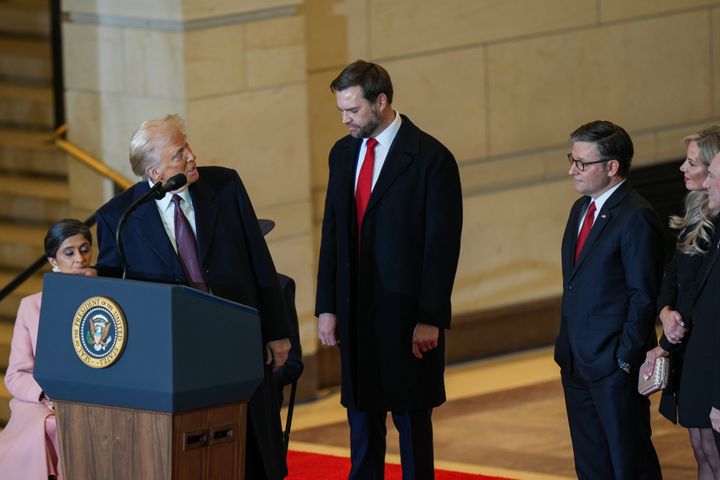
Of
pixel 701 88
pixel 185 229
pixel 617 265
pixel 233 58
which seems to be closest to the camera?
pixel 185 229

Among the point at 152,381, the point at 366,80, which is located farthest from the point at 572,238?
the point at 152,381

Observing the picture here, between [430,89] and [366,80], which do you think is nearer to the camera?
[366,80]

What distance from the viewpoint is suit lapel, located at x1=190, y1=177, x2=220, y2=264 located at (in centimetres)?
517

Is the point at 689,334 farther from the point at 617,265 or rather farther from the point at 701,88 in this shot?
the point at 701,88

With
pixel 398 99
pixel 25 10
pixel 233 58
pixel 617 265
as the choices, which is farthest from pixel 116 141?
pixel 617 265

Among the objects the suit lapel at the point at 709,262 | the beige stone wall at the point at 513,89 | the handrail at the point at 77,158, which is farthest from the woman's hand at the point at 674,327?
the beige stone wall at the point at 513,89

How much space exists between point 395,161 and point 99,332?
1779mm

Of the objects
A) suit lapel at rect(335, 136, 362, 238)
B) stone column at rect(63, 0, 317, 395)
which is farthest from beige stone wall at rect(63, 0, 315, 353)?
suit lapel at rect(335, 136, 362, 238)

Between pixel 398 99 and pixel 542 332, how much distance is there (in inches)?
78.1

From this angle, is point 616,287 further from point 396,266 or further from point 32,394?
point 32,394

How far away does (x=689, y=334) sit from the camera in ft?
18.4

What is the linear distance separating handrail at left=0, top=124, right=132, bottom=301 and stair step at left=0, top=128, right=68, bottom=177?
0.46 ft

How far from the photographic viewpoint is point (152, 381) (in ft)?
14.6

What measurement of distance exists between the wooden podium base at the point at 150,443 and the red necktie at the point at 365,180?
1490mm
